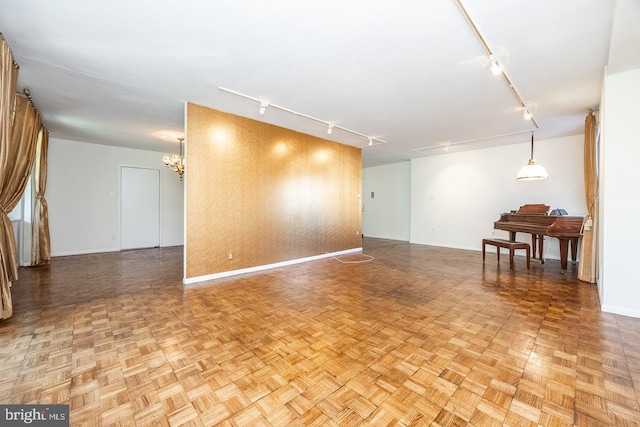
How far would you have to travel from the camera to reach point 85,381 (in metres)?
1.68

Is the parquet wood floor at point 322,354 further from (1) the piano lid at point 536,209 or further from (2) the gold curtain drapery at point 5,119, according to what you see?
(1) the piano lid at point 536,209

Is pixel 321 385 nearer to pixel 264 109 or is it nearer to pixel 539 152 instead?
pixel 264 109

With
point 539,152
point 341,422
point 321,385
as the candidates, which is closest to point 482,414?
point 341,422

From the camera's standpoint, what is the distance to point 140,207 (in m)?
6.98

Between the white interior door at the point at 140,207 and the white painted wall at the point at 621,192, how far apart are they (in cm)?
877

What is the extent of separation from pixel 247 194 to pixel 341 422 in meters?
3.78

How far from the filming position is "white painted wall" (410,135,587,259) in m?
5.66

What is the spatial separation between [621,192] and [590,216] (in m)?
1.55

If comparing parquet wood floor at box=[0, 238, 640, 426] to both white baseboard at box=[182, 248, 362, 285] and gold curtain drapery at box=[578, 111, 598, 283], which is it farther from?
gold curtain drapery at box=[578, 111, 598, 283]

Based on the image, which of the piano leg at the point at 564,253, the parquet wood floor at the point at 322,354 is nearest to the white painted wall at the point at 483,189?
the piano leg at the point at 564,253

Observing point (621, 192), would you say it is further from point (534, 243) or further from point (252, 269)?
point (252, 269)

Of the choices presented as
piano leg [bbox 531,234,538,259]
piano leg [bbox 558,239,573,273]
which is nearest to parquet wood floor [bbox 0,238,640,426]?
piano leg [bbox 558,239,573,273]

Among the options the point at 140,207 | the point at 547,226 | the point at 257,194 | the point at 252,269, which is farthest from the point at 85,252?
the point at 547,226

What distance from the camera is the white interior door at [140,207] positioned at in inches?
266
